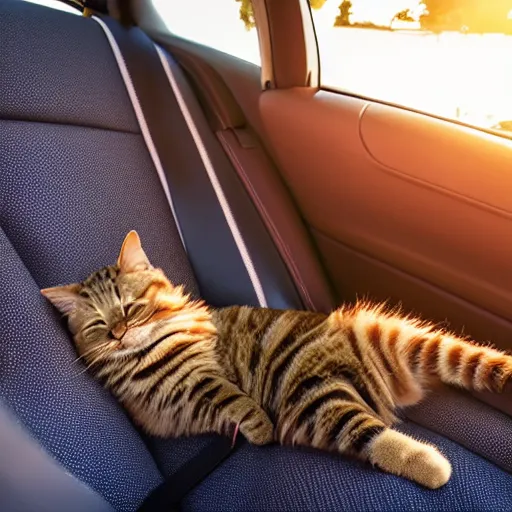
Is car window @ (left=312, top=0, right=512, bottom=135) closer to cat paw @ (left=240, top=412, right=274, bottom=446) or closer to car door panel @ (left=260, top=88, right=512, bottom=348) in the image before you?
car door panel @ (left=260, top=88, right=512, bottom=348)

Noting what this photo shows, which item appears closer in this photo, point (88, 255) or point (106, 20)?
point (88, 255)

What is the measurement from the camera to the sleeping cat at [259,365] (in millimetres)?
1100

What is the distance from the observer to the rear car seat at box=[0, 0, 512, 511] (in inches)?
36.1

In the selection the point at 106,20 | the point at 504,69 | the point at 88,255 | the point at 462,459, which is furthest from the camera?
the point at 106,20

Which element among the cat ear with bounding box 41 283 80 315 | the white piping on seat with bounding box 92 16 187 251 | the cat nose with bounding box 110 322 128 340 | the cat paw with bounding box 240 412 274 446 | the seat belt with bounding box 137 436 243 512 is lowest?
the seat belt with bounding box 137 436 243 512

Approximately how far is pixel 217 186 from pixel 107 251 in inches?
16.3

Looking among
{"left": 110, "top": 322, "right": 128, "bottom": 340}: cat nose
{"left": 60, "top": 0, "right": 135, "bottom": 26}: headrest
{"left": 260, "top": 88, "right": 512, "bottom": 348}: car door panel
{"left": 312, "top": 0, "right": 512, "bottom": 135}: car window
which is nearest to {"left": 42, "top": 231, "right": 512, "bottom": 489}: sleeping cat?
{"left": 110, "top": 322, "right": 128, "bottom": 340}: cat nose

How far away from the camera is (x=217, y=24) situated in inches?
70.3

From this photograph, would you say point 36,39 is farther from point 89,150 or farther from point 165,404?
point 165,404

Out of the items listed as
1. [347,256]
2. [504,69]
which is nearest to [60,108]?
[347,256]

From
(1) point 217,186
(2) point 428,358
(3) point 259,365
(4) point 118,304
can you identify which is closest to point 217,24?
(1) point 217,186

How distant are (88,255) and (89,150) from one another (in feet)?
1.02

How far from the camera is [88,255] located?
1313 mm

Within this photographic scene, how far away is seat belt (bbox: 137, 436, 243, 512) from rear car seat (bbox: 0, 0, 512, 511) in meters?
0.02
